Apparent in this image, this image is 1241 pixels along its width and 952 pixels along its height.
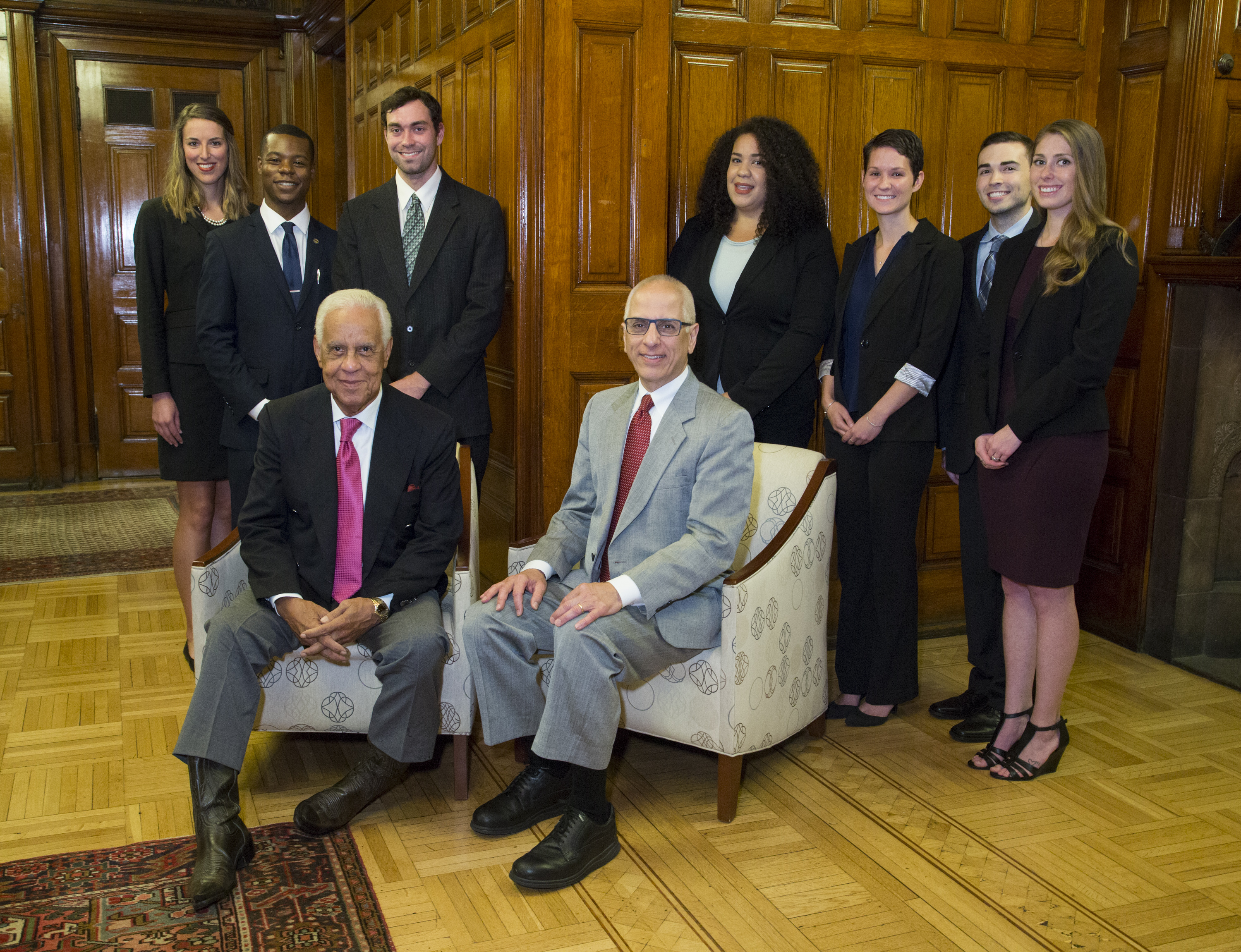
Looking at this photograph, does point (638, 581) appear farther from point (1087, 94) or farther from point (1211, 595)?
point (1087, 94)

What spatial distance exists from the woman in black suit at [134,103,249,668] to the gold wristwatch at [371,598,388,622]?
131 cm

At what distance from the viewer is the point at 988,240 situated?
3379 mm

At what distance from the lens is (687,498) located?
2.71 meters

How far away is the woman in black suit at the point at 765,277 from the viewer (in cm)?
336

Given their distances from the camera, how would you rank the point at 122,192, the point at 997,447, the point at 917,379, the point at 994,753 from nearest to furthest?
1. the point at 997,447
2. the point at 994,753
3. the point at 917,379
4. the point at 122,192

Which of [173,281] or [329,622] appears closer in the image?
[329,622]

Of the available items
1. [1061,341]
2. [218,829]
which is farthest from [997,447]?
[218,829]

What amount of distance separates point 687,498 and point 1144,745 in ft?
5.61

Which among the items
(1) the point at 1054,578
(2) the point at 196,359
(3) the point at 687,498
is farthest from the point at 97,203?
(1) the point at 1054,578

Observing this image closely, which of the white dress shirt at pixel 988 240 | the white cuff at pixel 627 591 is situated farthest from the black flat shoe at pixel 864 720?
the white dress shirt at pixel 988 240

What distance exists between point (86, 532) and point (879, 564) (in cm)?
439

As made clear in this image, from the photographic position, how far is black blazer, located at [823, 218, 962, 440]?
3230 mm

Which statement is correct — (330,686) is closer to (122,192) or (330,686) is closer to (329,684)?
(329,684)

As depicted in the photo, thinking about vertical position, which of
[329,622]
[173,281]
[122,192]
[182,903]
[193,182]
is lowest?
[182,903]
